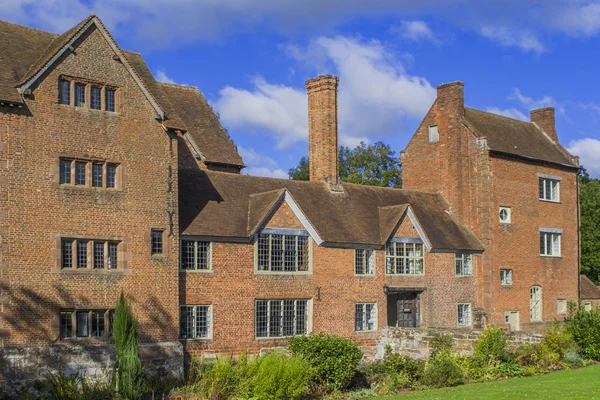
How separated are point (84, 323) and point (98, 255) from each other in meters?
2.19

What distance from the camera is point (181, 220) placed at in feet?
93.0

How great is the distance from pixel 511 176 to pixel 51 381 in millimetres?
→ 25757

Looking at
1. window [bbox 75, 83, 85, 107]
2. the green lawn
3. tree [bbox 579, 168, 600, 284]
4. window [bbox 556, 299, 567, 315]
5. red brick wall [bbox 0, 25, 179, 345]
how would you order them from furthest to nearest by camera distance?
tree [bbox 579, 168, 600, 284] < window [bbox 556, 299, 567, 315] < window [bbox 75, 83, 85, 107] < red brick wall [bbox 0, 25, 179, 345] < the green lawn

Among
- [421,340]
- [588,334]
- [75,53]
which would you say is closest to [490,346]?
[421,340]

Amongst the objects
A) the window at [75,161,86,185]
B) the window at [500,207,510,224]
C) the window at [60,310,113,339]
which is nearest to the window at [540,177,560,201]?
the window at [500,207,510,224]

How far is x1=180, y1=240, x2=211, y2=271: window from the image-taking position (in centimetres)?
2828

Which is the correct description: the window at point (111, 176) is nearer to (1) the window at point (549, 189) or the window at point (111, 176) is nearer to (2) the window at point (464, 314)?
(2) the window at point (464, 314)

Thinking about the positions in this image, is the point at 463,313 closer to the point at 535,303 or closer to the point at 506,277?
the point at 506,277

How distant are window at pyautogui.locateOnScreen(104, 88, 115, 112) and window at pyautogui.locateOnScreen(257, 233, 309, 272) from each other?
768 cm

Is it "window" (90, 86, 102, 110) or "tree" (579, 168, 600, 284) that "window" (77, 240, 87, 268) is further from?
"tree" (579, 168, 600, 284)

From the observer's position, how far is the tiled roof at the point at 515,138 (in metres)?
40.3

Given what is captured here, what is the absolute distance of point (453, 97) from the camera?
40531 millimetres

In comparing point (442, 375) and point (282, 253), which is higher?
point (282, 253)

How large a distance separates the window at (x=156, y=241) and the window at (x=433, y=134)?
61.8 ft
